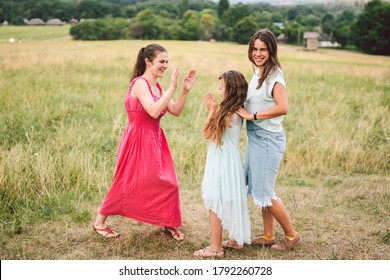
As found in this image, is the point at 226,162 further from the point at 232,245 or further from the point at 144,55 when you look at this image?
the point at 144,55

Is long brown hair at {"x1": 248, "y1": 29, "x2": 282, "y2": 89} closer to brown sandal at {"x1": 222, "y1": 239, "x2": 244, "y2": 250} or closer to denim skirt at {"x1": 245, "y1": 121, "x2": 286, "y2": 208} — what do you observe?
denim skirt at {"x1": 245, "y1": 121, "x2": 286, "y2": 208}

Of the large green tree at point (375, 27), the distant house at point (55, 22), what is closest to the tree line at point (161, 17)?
the large green tree at point (375, 27)

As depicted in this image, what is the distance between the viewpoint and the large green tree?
12.9 metres

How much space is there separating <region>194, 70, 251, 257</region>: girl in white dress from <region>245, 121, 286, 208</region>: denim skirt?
0.37ft

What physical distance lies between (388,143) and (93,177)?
16.6 ft

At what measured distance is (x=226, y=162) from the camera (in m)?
3.35

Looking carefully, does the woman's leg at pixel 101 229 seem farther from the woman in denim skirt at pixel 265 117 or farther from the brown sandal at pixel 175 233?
the woman in denim skirt at pixel 265 117

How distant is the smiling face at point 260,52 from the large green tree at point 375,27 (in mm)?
11242

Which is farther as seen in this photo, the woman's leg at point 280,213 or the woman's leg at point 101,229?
the woman's leg at point 101,229

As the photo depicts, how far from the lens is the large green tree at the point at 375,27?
1291 cm

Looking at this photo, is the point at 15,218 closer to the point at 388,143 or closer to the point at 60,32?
the point at 388,143

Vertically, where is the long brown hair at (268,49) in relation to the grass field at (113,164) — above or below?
above

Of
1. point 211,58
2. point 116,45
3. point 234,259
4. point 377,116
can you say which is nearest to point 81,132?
point 234,259

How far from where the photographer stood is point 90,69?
14320 millimetres
